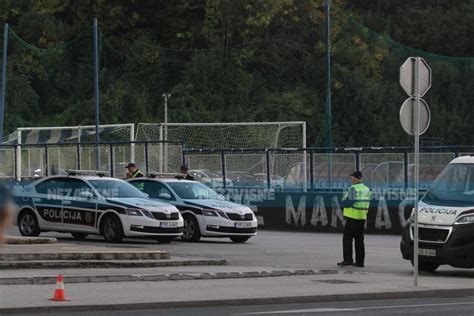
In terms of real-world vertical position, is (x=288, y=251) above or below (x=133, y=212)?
below

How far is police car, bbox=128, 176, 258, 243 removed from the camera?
1133 inches

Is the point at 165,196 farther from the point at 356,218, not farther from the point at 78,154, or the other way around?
the point at 78,154

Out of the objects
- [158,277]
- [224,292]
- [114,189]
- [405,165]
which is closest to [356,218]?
[158,277]

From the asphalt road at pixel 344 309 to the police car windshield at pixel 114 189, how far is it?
11.6m

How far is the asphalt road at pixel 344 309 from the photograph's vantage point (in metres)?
14.6

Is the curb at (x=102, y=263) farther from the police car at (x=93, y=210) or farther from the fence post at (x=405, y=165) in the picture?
the fence post at (x=405, y=165)

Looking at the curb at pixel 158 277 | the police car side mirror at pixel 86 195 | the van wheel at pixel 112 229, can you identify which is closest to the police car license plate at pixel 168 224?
the van wheel at pixel 112 229

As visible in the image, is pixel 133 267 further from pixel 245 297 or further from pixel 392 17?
pixel 392 17

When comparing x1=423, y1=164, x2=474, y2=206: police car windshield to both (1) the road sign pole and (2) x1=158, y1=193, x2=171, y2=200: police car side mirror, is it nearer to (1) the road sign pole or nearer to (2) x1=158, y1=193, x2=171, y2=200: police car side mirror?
(1) the road sign pole

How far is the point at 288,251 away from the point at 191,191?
410 cm

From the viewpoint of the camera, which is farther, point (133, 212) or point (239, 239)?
point (239, 239)

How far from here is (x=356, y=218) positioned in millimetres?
22078

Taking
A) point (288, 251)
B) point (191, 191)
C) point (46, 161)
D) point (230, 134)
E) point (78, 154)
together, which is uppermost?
point (230, 134)

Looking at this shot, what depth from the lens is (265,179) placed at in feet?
127
